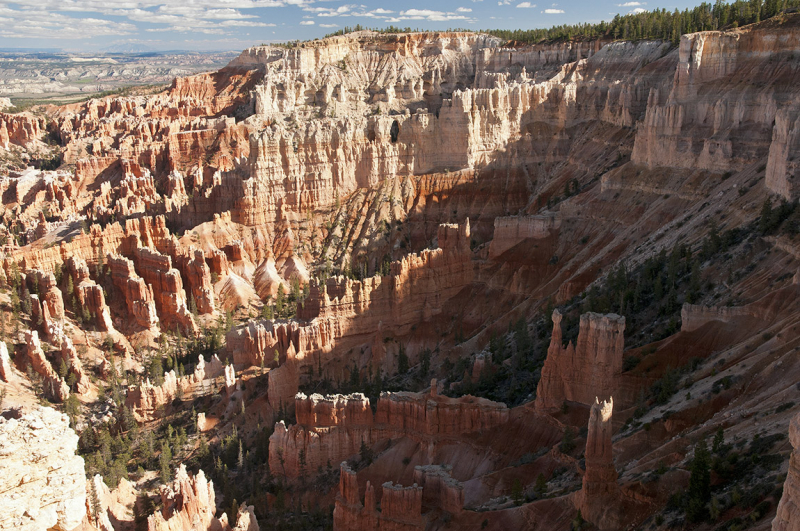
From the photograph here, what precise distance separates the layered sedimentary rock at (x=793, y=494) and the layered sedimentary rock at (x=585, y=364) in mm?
19501

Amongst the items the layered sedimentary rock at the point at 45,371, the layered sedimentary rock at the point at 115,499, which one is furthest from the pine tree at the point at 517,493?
the layered sedimentary rock at the point at 45,371

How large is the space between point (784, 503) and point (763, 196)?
106 ft

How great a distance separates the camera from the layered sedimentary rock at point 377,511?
32.5 m

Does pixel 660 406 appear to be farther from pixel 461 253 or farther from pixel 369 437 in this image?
pixel 461 253

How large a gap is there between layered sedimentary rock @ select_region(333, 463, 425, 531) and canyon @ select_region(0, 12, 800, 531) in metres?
0.14

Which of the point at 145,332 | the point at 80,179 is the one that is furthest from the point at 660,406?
the point at 80,179

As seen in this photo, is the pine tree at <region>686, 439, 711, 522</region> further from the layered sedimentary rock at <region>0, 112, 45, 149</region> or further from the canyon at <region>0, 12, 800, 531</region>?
the layered sedimentary rock at <region>0, 112, 45, 149</region>

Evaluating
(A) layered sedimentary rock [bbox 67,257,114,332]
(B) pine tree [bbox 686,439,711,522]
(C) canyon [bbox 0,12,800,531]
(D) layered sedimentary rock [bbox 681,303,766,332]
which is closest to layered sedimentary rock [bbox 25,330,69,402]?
(C) canyon [bbox 0,12,800,531]

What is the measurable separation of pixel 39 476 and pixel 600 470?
18.4 m

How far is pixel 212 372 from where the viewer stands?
53.3 metres

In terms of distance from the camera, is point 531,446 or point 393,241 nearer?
point 531,446

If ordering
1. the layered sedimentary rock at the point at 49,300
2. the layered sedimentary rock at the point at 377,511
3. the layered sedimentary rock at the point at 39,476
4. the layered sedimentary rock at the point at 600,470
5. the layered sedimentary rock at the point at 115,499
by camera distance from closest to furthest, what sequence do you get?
the layered sedimentary rock at the point at 39,476 → the layered sedimentary rock at the point at 600,470 → the layered sedimentary rock at the point at 115,499 → the layered sedimentary rock at the point at 377,511 → the layered sedimentary rock at the point at 49,300

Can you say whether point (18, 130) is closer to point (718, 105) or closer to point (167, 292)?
point (167, 292)

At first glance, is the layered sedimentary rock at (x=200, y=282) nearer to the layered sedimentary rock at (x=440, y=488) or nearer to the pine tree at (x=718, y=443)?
the layered sedimentary rock at (x=440, y=488)
